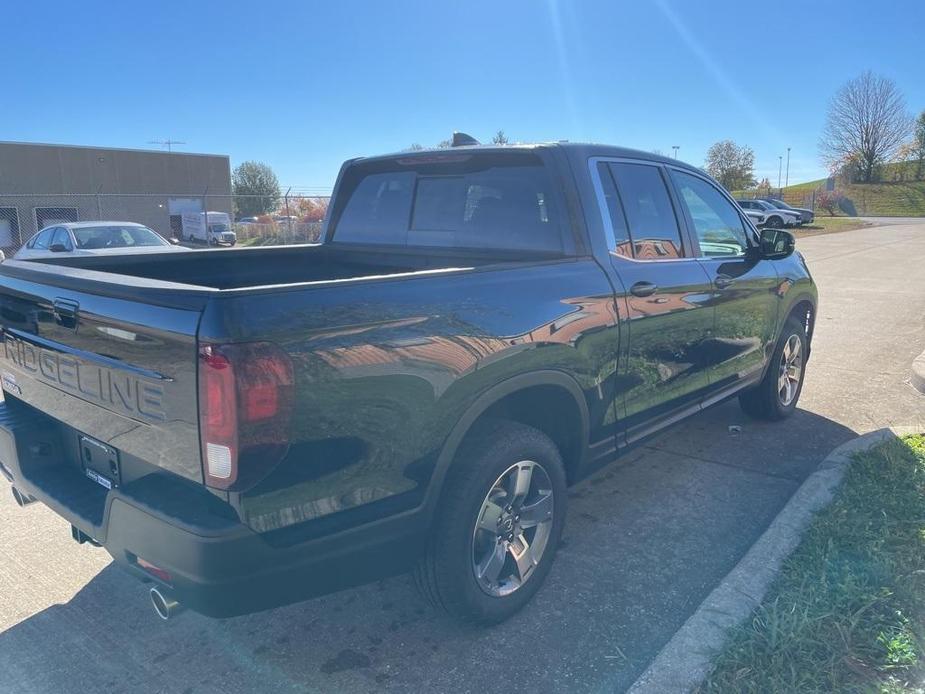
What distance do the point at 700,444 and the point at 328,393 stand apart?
3.64 metres

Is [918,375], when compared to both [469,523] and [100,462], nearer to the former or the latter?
[469,523]

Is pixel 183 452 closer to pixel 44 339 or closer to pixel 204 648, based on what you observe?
pixel 44 339

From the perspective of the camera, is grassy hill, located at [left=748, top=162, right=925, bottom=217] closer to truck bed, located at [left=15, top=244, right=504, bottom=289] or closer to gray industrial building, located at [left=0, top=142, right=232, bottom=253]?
gray industrial building, located at [left=0, top=142, right=232, bottom=253]

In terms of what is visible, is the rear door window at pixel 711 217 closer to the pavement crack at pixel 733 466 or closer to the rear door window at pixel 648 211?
the rear door window at pixel 648 211

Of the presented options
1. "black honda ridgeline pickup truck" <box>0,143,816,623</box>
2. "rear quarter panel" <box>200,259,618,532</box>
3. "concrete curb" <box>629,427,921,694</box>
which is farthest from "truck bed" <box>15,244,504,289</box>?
"concrete curb" <box>629,427,921,694</box>

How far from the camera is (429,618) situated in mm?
3113

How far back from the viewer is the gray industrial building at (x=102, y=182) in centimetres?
3159

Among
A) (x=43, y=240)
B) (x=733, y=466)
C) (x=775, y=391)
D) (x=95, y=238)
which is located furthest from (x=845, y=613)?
(x=43, y=240)

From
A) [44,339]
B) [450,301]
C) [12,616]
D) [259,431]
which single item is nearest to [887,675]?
[450,301]

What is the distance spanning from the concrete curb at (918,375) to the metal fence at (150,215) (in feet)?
61.1

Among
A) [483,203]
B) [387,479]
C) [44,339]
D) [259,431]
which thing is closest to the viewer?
[259,431]

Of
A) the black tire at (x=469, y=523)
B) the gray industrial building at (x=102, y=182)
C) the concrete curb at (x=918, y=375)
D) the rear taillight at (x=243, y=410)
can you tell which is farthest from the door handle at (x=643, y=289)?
the gray industrial building at (x=102, y=182)

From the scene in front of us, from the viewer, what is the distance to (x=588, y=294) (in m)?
3.20

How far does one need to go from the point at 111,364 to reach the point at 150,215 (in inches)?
1433
